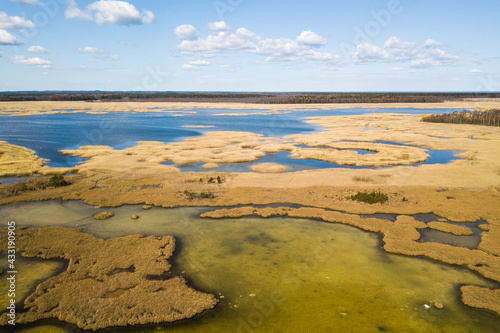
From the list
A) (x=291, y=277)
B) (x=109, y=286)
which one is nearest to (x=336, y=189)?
(x=291, y=277)

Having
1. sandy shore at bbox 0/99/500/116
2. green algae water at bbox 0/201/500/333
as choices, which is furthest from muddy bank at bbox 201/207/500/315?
sandy shore at bbox 0/99/500/116

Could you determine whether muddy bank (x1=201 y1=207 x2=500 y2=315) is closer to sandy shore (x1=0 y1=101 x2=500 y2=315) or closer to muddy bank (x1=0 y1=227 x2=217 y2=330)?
sandy shore (x1=0 y1=101 x2=500 y2=315)

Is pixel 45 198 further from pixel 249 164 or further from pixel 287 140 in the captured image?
pixel 287 140

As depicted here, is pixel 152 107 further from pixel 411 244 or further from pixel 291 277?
pixel 291 277

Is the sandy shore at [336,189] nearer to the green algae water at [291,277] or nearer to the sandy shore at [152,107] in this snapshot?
the green algae water at [291,277]

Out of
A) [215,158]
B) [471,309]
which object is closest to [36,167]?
[215,158]

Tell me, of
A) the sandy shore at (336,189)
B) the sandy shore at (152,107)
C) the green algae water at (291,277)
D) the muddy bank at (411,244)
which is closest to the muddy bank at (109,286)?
the green algae water at (291,277)
